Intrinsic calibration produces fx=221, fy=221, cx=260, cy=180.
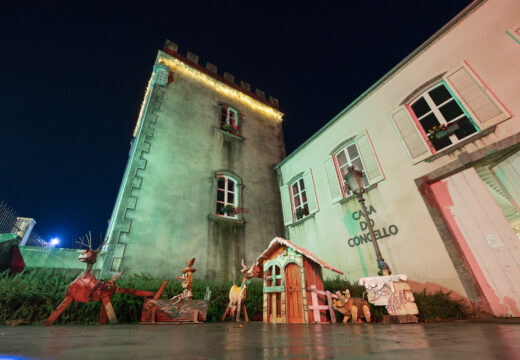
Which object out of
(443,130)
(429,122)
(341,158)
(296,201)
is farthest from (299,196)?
(443,130)

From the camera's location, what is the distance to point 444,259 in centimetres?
469

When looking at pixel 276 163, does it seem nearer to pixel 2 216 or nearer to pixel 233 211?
pixel 233 211

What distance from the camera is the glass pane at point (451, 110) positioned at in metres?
5.64

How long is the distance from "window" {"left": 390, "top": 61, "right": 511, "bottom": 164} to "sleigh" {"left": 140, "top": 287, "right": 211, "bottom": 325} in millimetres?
6165

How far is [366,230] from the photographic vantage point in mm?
6285

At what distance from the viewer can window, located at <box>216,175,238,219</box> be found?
342 inches

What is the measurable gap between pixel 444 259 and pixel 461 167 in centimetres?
205

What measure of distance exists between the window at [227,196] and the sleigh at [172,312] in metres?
4.58

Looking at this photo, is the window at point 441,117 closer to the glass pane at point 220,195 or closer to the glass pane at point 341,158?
the glass pane at point 341,158

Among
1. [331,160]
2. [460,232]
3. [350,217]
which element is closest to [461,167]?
[460,232]

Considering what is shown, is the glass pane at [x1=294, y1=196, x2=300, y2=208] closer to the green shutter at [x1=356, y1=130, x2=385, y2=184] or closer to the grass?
the green shutter at [x1=356, y1=130, x2=385, y2=184]

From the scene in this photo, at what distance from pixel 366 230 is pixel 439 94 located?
164 inches

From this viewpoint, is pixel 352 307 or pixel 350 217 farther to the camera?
pixel 350 217

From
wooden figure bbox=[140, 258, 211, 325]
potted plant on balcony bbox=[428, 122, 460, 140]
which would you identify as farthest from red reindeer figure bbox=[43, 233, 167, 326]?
potted plant on balcony bbox=[428, 122, 460, 140]
